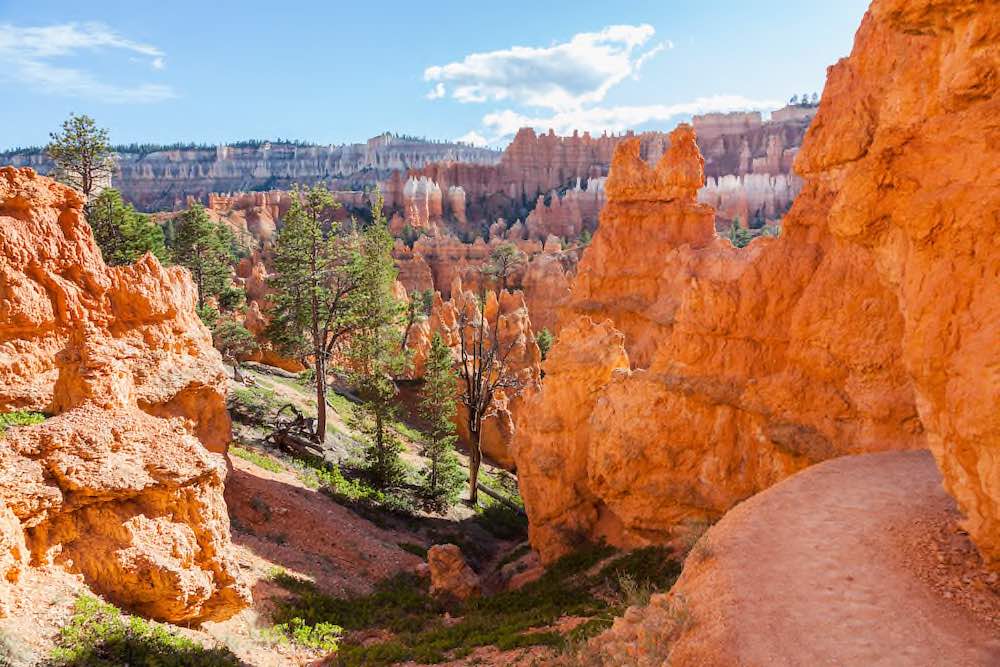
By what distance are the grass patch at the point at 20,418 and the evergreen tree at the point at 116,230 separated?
15.2m

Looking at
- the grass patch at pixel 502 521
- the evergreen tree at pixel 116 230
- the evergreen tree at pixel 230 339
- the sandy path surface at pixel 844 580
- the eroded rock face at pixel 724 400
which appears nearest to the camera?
the sandy path surface at pixel 844 580

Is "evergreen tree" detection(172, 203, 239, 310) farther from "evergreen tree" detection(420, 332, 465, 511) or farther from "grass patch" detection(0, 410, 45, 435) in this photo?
"grass patch" detection(0, 410, 45, 435)

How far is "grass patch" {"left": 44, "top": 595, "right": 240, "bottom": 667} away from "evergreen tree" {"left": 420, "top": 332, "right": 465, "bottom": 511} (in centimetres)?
1329

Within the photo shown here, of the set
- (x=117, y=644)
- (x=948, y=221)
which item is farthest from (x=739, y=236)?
(x=117, y=644)

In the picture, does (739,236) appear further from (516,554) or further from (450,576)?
(450,576)

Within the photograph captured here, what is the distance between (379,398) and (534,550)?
7.69 m

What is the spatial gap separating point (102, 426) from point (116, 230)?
1885cm

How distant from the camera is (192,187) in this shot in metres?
190

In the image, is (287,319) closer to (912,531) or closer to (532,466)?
(532,466)

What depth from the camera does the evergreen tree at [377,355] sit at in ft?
72.7

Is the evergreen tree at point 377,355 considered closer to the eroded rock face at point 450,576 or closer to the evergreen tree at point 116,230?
the eroded rock face at point 450,576

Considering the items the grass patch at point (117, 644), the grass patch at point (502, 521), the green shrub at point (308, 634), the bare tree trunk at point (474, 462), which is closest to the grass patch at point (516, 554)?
the grass patch at point (502, 521)

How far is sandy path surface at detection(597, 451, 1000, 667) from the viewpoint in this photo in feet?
17.7

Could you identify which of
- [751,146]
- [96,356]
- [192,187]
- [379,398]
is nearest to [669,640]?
[96,356]
